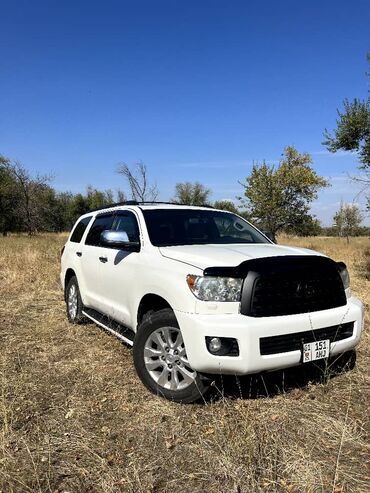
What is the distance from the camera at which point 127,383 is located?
170 inches

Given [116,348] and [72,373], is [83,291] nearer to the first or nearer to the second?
[116,348]

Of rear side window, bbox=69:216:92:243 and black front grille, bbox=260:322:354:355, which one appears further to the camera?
rear side window, bbox=69:216:92:243

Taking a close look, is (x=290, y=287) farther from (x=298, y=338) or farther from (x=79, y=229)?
(x=79, y=229)

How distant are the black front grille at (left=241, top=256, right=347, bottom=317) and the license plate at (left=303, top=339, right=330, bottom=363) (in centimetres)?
29

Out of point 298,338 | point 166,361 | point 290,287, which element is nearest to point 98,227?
point 166,361

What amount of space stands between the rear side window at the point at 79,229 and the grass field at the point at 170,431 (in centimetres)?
203

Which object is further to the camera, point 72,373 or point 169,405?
point 72,373

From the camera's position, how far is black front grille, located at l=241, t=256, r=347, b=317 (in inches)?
135

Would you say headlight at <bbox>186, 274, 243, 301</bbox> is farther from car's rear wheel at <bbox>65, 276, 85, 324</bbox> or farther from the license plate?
car's rear wheel at <bbox>65, 276, 85, 324</bbox>

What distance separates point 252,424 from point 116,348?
246cm

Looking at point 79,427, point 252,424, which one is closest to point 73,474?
point 79,427

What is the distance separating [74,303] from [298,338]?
13.4ft

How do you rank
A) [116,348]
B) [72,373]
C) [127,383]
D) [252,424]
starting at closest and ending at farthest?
[252,424] → [127,383] → [72,373] → [116,348]

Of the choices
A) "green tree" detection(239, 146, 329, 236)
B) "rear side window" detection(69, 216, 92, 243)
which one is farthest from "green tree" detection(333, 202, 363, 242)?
"rear side window" detection(69, 216, 92, 243)
